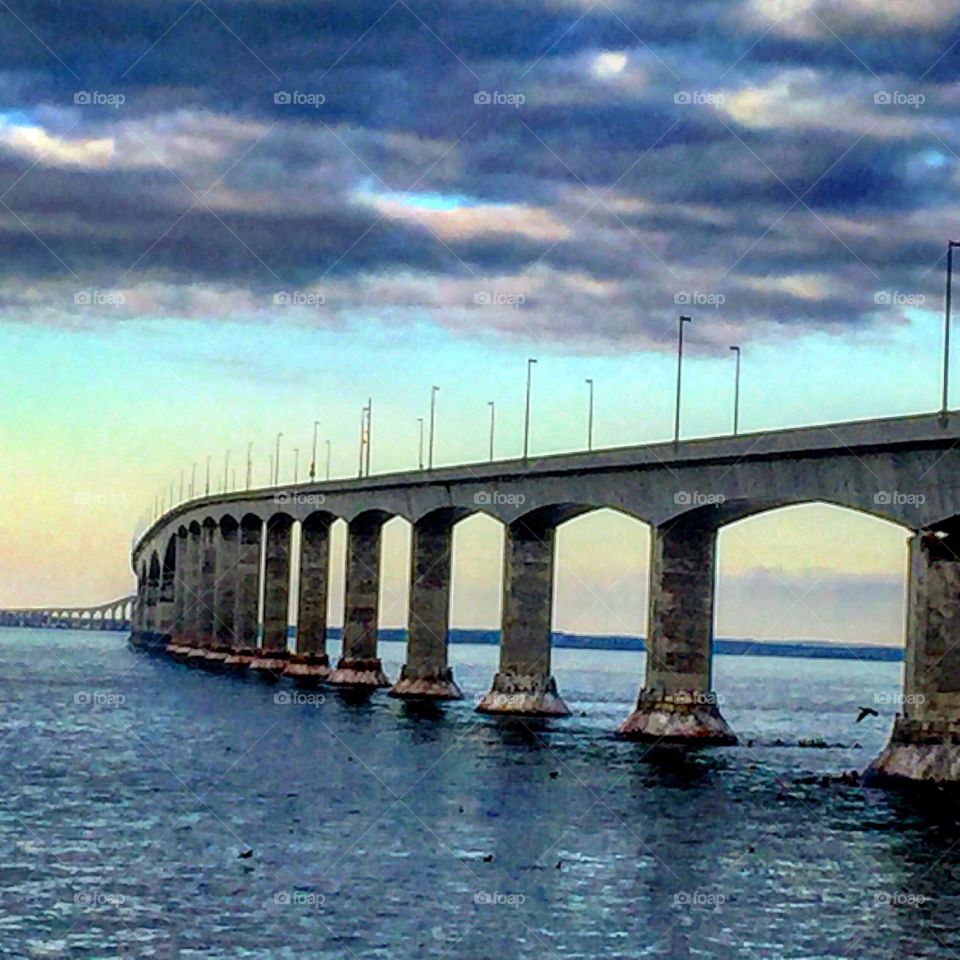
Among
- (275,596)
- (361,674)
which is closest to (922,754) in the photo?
(361,674)

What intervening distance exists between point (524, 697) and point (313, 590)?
3878 centimetres

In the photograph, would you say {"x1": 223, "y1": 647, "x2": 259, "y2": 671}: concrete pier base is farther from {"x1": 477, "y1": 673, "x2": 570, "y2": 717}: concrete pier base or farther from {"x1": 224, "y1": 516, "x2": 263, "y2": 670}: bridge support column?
{"x1": 477, "y1": 673, "x2": 570, "y2": 717}: concrete pier base

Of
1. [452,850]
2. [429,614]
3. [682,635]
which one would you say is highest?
[429,614]

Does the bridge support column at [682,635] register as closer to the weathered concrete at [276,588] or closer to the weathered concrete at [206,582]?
the weathered concrete at [276,588]

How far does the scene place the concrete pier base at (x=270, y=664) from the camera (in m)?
138

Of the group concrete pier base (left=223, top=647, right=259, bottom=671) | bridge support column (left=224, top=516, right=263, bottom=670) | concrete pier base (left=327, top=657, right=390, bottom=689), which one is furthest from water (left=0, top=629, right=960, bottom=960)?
bridge support column (left=224, top=516, right=263, bottom=670)

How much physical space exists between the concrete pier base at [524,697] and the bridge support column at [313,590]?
35.4 metres

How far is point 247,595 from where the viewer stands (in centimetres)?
15075

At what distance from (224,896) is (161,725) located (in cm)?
4834

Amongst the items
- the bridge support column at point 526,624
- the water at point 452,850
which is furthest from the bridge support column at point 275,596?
the water at point 452,850

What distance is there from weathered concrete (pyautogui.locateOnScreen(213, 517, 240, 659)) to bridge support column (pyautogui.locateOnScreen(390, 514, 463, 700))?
2120 inches

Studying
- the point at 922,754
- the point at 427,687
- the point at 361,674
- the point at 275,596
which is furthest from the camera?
the point at 275,596

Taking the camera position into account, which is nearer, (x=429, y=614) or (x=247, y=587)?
(x=429, y=614)

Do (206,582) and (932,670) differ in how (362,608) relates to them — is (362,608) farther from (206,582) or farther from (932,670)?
(932,670)
